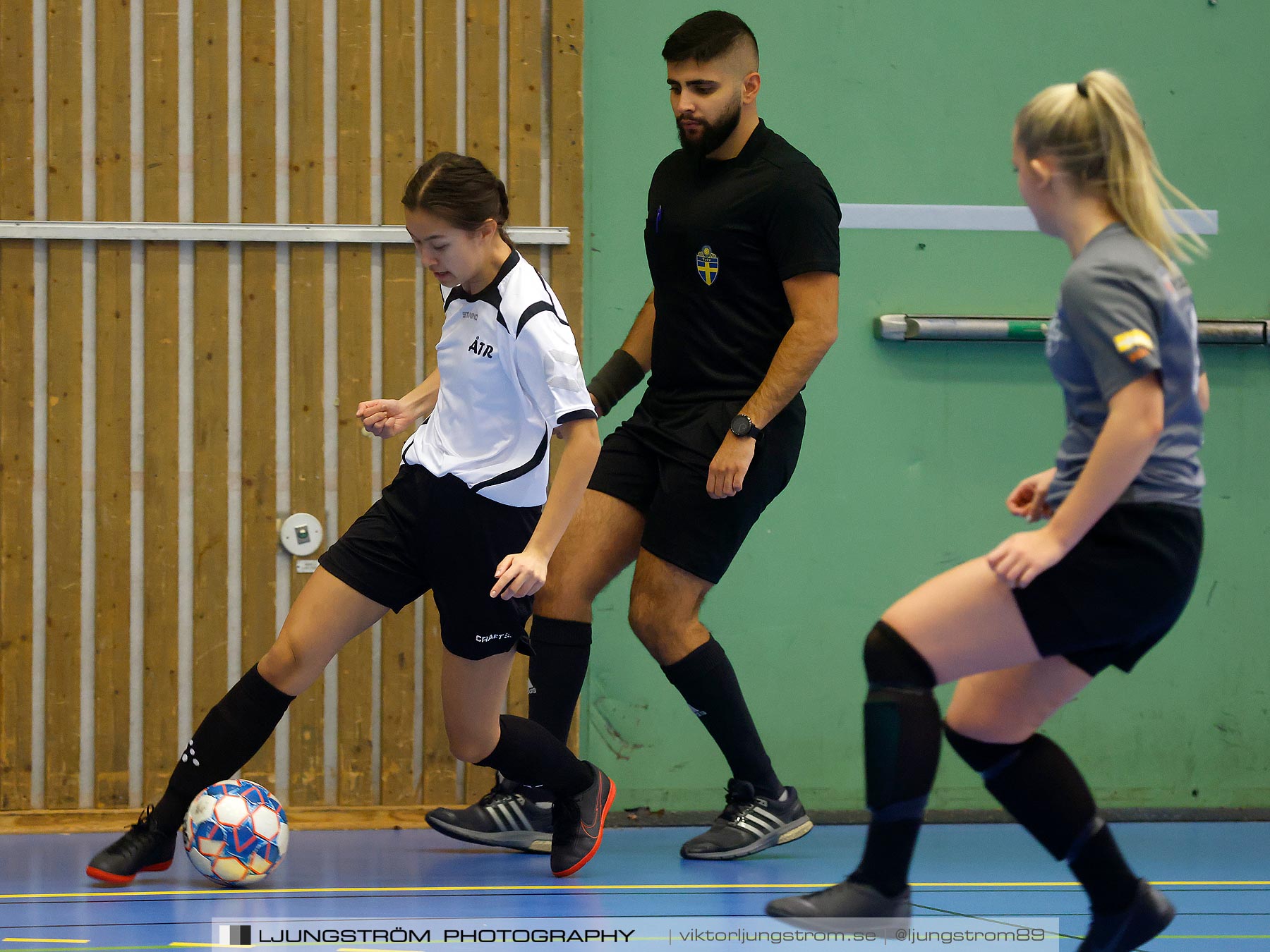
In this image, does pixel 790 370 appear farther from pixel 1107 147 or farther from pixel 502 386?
pixel 1107 147

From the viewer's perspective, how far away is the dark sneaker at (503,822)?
144 inches

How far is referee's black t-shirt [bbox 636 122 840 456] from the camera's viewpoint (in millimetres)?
3355

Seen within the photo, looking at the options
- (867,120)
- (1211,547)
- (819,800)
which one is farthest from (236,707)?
(1211,547)

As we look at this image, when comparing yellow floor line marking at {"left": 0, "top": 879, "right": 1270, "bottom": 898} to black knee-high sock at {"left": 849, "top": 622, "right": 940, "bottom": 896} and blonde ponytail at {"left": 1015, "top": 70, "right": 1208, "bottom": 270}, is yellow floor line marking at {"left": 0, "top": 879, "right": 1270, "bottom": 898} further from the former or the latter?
blonde ponytail at {"left": 1015, "top": 70, "right": 1208, "bottom": 270}

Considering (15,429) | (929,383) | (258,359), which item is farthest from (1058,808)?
(15,429)

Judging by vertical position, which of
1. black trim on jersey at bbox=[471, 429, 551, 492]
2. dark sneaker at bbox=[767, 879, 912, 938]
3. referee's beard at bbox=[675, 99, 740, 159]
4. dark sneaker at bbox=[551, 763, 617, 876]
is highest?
referee's beard at bbox=[675, 99, 740, 159]

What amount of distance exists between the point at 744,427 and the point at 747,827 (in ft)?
3.56

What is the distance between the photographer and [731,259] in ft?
11.2

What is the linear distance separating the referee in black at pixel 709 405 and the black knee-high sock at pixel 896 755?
1.15 meters

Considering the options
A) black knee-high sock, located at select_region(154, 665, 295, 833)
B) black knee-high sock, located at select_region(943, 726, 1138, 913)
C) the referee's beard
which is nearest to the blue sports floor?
black knee-high sock, located at select_region(154, 665, 295, 833)

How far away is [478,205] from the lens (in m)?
2.96

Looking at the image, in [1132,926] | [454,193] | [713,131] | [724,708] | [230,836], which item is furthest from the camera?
[724,708]

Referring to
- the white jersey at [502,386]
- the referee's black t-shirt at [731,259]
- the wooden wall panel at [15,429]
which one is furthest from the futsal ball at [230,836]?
the referee's black t-shirt at [731,259]

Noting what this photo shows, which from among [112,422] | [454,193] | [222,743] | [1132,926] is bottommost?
[1132,926]
